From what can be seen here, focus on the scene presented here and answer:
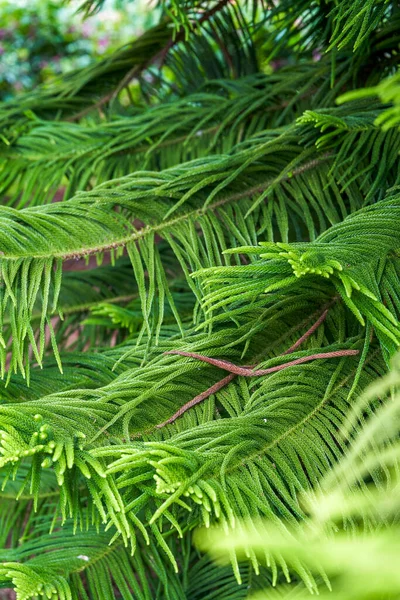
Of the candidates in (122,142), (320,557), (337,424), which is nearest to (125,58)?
(122,142)

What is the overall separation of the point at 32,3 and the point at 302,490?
2.58m

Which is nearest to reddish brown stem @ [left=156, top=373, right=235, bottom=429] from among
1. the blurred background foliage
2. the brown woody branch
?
the brown woody branch

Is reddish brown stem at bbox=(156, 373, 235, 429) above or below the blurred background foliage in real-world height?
below

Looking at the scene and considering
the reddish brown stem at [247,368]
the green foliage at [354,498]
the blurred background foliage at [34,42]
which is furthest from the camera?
the blurred background foliage at [34,42]

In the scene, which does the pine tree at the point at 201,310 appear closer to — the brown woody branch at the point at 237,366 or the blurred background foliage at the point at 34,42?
the brown woody branch at the point at 237,366

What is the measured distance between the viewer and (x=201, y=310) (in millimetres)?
554

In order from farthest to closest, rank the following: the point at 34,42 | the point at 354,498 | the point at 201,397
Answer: the point at 34,42 < the point at 201,397 < the point at 354,498

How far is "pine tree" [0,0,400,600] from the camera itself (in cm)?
42

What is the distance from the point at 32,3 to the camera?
99.1 inches

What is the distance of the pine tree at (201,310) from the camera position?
416 mm

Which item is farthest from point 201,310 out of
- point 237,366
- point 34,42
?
point 34,42

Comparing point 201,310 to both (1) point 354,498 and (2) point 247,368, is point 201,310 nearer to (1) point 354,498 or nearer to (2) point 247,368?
(2) point 247,368

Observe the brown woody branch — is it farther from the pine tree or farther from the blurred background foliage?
the blurred background foliage

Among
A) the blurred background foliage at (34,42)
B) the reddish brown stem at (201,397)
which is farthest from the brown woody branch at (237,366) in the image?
the blurred background foliage at (34,42)
